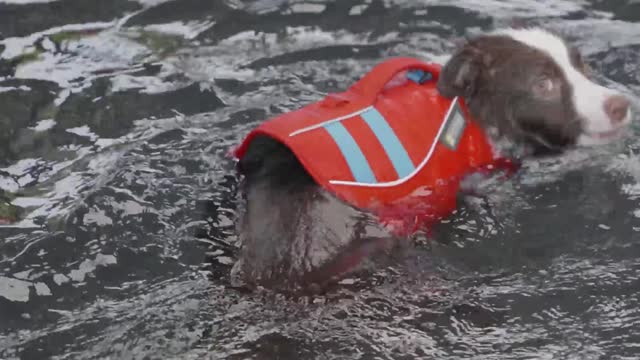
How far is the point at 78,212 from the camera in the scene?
491 cm

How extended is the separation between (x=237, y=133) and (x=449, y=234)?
1503mm

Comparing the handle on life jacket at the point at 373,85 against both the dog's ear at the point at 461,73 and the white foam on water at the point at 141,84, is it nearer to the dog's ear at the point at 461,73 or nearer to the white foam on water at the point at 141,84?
the dog's ear at the point at 461,73

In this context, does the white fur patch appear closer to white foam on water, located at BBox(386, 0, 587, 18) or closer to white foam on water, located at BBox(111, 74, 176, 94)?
white foam on water, located at BBox(386, 0, 587, 18)

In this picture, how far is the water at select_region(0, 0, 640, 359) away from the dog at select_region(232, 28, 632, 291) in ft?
0.42

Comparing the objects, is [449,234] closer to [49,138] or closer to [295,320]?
[295,320]

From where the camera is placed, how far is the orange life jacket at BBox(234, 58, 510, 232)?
4531 mm

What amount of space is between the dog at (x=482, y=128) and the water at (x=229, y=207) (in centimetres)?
13

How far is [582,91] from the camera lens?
4953 mm

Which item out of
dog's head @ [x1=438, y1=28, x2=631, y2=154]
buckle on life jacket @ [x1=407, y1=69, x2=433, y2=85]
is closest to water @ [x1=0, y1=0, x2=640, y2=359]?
dog's head @ [x1=438, y1=28, x2=631, y2=154]

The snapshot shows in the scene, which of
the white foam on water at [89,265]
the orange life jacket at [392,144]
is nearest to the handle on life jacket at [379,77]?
the orange life jacket at [392,144]

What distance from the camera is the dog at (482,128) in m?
4.30

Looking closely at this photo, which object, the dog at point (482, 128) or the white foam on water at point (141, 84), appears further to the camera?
the white foam on water at point (141, 84)

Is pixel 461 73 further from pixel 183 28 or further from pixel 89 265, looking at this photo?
pixel 183 28

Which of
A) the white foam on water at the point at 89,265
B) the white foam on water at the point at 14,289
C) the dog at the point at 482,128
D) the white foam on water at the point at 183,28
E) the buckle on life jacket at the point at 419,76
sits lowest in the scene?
the white foam on water at the point at 14,289
